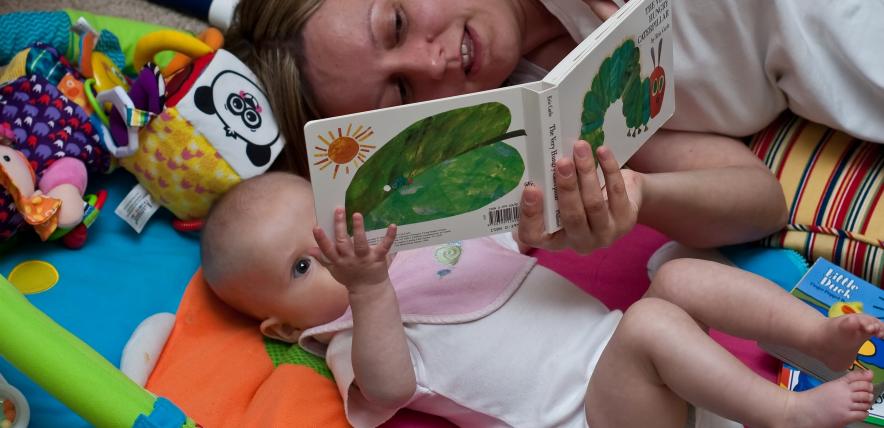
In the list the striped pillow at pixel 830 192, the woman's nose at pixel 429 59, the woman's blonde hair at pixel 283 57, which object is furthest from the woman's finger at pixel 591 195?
the woman's blonde hair at pixel 283 57

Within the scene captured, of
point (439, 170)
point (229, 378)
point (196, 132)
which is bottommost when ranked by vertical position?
point (229, 378)

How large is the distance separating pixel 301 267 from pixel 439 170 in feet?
1.13

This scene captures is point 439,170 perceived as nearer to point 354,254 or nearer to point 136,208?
point 354,254

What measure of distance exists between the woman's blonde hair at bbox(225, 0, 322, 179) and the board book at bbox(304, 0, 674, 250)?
439 millimetres

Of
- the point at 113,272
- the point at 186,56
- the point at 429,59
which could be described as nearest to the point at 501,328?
the point at 429,59

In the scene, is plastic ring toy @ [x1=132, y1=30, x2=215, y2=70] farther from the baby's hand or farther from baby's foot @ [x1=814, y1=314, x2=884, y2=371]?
baby's foot @ [x1=814, y1=314, x2=884, y2=371]

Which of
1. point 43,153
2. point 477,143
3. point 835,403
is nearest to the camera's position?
point 835,403

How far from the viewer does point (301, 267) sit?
1.28 metres

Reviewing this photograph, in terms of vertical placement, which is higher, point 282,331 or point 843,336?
point 843,336

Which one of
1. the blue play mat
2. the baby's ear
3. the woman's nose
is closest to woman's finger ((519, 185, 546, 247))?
the woman's nose

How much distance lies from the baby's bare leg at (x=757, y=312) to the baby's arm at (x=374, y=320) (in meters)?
0.35

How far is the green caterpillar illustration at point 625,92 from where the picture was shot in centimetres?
104

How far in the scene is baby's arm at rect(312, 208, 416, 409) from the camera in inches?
41.0

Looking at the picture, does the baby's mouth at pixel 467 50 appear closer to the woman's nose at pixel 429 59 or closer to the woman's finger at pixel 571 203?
the woman's nose at pixel 429 59
